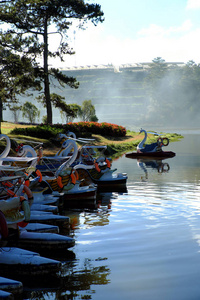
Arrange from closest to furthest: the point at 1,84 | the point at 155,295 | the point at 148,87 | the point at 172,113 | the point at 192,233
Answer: the point at 155,295 → the point at 192,233 → the point at 1,84 → the point at 172,113 → the point at 148,87

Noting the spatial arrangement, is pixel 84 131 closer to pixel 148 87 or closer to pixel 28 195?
pixel 28 195

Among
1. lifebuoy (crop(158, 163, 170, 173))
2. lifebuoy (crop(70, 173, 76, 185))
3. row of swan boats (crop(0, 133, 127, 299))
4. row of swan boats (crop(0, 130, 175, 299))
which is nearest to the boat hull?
lifebuoy (crop(158, 163, 170, 173))

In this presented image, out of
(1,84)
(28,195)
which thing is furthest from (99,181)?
(1,84)

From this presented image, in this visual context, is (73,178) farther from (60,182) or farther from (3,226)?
(3,226)

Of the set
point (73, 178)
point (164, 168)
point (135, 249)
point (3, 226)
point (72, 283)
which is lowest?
point (72, 283)

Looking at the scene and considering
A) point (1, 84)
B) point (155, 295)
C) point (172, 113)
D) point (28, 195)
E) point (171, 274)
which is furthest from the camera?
point (172, 113)

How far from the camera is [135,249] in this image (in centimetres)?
1025

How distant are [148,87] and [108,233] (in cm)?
16089

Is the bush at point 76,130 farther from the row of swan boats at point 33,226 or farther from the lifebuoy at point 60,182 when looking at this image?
the lifebuoy at point 60,182

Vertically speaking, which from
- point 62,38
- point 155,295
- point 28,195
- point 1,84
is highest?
point 62,38

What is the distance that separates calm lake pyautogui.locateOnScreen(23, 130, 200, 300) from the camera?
26.2 feet

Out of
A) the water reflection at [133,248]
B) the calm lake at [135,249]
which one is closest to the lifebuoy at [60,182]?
the water reflection at [133,248]

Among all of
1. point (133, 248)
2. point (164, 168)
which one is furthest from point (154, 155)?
point (133, 248)

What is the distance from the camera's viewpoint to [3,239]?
32.7ft
